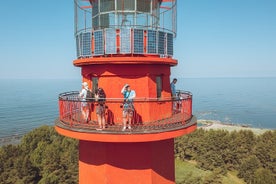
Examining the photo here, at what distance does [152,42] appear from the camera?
9203 mm

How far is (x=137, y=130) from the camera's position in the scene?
7.98 m

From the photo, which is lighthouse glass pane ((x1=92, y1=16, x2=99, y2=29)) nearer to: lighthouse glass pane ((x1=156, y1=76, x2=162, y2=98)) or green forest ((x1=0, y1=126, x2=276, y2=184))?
lighthouse glass pane ((x1=156, y1=76, x2=162, y2=98))

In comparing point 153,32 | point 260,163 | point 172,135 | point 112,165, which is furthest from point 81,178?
point 260,163

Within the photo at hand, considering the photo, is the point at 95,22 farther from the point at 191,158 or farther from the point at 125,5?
the point at 191,158

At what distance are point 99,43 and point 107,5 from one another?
158 centimetres

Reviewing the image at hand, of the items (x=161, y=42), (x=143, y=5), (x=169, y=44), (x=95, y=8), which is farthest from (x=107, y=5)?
(x=169, y=44)

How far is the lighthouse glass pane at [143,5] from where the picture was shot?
954 centimetres

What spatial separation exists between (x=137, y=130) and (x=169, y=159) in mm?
2511

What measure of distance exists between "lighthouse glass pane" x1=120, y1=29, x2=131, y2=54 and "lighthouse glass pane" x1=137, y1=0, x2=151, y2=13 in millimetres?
1251

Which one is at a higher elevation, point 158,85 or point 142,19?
point 142,19

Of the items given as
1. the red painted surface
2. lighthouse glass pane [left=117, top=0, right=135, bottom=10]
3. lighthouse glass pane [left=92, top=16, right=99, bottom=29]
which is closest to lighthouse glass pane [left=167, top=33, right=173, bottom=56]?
lighthouse glass pane [left=117, top=0, right=135, bottom=10]

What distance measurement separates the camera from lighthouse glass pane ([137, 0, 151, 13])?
9.54m

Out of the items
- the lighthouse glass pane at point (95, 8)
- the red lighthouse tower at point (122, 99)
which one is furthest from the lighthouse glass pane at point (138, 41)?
the lighthouse glass pane at point (95, 8)

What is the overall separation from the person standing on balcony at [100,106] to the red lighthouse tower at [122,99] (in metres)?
0.18
